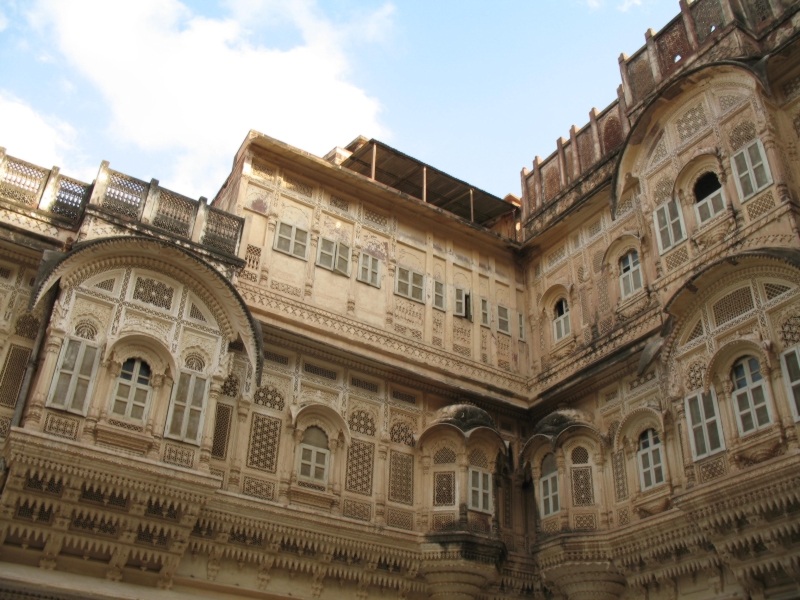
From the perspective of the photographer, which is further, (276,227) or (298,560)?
(276,227)

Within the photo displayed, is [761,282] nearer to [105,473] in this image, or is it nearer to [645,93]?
[645,93]

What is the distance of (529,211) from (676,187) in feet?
16.5

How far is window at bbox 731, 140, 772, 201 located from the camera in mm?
11625

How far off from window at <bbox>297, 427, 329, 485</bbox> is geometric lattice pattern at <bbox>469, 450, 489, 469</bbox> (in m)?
2.63

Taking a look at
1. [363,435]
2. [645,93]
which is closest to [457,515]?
[363,435]

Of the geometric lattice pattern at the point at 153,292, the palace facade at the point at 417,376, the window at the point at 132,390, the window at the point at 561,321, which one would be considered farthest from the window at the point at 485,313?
the window at the point at 132,390

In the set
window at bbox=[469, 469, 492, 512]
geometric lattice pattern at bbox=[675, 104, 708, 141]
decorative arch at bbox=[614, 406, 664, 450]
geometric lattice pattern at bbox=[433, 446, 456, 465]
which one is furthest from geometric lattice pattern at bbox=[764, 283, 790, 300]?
geometric lattice pattern at bbox=[433, 446, 456, 465]

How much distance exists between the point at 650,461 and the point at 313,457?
5.53 meters

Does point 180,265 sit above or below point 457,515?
above

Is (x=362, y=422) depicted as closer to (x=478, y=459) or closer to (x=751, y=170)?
(x=478, y=459)

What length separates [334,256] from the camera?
14.8m

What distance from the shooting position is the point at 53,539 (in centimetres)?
1015

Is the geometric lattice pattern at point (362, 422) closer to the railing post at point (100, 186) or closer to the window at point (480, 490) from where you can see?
the window at point (480, 490)

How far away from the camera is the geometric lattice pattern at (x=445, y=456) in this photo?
13.7m
